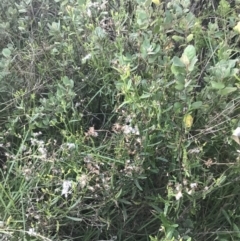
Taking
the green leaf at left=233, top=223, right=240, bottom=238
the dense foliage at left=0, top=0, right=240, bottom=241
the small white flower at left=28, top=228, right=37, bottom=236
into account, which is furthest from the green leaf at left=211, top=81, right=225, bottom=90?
the small white flower at left=28, top=228, right=37, bottom=236

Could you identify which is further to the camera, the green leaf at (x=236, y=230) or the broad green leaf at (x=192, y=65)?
the green leaf at (x=236, y=230)

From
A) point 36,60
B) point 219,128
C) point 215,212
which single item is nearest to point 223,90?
point 219,128

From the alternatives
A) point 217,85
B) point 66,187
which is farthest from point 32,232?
point 217,85

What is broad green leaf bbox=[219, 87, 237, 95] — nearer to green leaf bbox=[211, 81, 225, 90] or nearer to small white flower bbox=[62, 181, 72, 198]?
green leaf bbox=[211, 81, 225, 90]

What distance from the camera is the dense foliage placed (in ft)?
4.05

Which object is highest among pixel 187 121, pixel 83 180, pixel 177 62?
pixel 177 62

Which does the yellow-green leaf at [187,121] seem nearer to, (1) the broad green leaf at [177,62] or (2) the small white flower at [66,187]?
(1) the broad green leaf at [177,62]

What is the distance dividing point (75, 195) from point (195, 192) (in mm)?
294

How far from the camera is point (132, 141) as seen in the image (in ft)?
4.18

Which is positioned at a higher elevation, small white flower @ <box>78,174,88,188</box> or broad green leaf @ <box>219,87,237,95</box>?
broad green leaf @ <box>219,87,237,95</box>

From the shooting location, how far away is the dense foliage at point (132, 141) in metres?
1.24

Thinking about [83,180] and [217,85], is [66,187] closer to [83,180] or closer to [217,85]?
[83,180]

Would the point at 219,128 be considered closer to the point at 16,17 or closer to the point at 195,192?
the point at 195,192

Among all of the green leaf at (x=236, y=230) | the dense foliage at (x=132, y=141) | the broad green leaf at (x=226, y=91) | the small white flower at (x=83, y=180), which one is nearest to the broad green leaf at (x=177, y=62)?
the dense foliage at (x=132, y=141)
